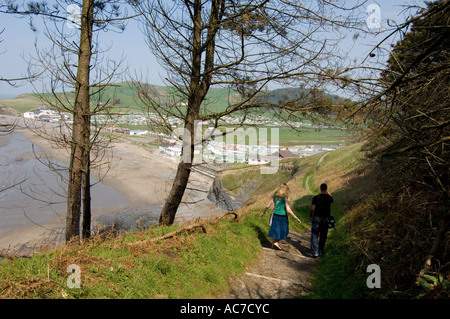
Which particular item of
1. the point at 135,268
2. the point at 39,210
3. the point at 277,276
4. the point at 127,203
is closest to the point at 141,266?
the point at 135,268

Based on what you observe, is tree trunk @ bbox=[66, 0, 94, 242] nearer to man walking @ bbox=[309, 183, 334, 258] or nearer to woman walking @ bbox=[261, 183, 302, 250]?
woman walking @ bbox=[261, 183, 302, 250]

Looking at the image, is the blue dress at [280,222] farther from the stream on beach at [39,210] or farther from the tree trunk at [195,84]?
the stream on beach at [39,210]

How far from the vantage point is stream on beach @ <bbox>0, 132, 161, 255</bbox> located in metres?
20.4

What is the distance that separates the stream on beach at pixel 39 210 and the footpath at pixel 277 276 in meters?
12.0

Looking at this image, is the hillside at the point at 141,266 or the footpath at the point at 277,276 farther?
the footpath at the point at 277,276

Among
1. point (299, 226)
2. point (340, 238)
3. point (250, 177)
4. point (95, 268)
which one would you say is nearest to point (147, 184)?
point (250, 177)

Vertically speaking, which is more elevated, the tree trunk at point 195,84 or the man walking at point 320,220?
the tree trunk at point 195,84

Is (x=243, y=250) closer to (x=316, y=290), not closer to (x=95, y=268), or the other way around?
(x=316, y=290)

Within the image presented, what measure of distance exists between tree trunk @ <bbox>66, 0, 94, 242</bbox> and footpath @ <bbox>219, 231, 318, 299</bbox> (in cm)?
449

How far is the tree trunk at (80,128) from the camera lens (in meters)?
7.70

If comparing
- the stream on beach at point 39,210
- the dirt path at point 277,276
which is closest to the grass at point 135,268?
the dirt path at point 277,276

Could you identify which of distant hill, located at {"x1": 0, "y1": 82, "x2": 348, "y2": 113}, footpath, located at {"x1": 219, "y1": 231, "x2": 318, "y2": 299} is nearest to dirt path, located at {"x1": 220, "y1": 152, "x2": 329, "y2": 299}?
footpath, located at {"x1": 219, "y1": 231, "x2": 318, "y2": 299}

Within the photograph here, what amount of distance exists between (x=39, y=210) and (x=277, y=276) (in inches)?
1044

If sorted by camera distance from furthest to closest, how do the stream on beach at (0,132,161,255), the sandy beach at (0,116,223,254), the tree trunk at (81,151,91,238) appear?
the sandy beach at (0,116,223,254)
the stream on beach at (0,132,161,255)
the tree trunk at (81,151,91,238)
